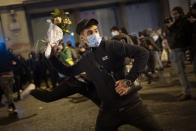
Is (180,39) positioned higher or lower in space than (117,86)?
higher

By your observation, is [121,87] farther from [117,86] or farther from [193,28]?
[193,28]

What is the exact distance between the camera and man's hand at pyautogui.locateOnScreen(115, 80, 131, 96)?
256cm

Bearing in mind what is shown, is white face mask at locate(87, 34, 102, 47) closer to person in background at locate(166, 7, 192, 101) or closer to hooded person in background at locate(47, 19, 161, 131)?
hooded person in background at locate(47, 19, 161, 131)

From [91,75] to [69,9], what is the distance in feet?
59.4

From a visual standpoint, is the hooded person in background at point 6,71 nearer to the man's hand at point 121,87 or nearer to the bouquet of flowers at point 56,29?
the bouquet of flowers at point 56,29

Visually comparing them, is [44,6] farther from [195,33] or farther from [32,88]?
[32,88]

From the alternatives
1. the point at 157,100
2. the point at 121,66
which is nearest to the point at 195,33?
the point at 157,100

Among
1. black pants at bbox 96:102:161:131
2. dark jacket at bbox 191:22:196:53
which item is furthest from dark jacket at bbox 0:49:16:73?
black pants at bbox 96:102:161:131

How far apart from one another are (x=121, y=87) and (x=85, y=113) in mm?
3978

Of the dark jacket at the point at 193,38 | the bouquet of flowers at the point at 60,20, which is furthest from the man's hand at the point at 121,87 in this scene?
the dark jacket at the point at 193,38

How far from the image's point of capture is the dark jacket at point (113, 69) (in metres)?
2.67

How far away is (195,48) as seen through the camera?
18.4ft

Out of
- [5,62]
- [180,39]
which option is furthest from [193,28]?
[5,62]

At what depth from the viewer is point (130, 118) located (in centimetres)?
265
